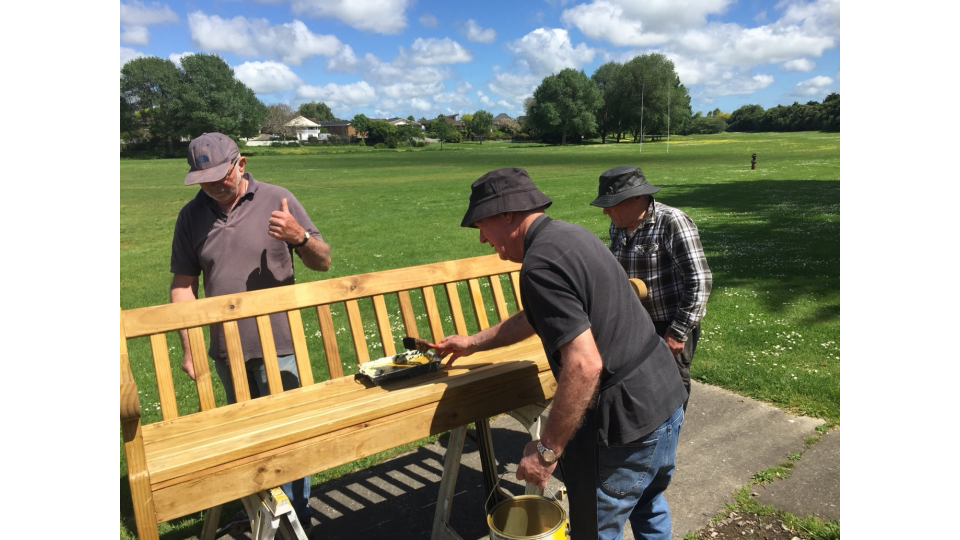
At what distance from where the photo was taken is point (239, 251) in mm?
3764

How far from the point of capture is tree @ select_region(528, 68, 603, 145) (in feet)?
318

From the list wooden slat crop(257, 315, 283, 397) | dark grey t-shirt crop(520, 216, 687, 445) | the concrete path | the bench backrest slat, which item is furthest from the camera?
the concrete path

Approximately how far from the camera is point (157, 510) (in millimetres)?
2359

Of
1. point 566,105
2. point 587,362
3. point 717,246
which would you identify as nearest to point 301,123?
point 566,105

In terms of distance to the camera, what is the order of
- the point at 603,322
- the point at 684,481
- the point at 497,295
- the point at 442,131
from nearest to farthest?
the point at 603,322
the point at 684,481
the point at 497,295
the point at 442,131

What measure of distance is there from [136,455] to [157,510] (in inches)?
8.8

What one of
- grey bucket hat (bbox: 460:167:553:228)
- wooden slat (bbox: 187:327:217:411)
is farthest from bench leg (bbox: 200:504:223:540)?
grey bucket hat (bbox: 460:167:553:228)

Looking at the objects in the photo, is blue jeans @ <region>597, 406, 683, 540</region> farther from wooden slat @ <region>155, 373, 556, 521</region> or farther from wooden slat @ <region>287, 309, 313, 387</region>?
wooden slat @ <region>287, 309, 313, 387</region>

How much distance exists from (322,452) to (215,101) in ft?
327

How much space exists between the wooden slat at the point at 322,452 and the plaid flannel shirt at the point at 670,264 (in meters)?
1.14

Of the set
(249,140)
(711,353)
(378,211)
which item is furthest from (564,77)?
(711,353)

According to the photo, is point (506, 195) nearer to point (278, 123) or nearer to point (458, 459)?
point (458, 459)

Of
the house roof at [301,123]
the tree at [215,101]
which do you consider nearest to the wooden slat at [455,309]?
the tree at [215,101]

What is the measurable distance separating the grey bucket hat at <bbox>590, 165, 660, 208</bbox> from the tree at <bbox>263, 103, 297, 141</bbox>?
4582 inches
